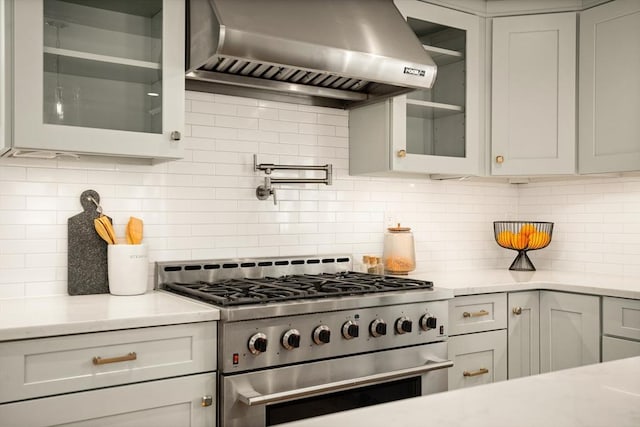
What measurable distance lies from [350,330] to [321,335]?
0.42 feet

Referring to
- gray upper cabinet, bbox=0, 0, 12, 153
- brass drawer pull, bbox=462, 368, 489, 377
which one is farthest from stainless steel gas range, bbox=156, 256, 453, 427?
gray upper cabinet, bbox=0, 0, 12, 153

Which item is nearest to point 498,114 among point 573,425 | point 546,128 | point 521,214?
point 546,128

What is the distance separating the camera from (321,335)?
231cm

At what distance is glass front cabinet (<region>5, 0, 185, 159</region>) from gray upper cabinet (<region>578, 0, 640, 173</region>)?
212 cm

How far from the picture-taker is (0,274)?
243cm

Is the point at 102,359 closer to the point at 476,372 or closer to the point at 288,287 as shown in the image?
the point at 288,287

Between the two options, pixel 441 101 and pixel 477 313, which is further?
pixel 441 101

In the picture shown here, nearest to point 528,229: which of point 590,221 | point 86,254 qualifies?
point 590,221

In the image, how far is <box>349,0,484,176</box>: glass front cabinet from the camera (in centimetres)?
309

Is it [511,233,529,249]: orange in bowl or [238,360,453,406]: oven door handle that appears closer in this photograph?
[238,360,453,406]: oven door handle

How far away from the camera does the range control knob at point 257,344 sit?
7.09ft

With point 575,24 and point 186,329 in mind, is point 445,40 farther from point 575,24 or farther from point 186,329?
point 186,329

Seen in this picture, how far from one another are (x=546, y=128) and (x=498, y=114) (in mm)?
264

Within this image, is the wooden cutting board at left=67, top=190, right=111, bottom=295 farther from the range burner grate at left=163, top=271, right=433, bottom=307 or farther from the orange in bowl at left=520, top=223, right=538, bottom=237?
the orange in bowl at left=520, top=223, right=538, bottom=237
